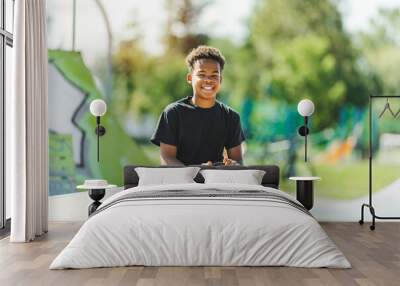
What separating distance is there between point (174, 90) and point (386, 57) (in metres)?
2.67

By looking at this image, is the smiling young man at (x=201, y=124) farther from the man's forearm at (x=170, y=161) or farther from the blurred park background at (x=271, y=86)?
the blurred park background at (x=271, y=86)

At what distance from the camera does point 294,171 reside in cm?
780

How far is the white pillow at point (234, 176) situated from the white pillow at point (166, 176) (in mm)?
190

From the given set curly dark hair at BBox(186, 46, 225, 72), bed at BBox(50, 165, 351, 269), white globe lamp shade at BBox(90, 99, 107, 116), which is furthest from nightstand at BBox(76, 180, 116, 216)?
bed at BBox(50, 165, 351, 269)

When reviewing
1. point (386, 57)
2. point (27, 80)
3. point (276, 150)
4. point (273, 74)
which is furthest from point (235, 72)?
point (27, 80)

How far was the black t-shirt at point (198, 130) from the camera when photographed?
300 inches

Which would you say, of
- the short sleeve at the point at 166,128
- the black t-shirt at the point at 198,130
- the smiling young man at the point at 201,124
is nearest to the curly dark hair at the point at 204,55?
the smiling young man at the point at 201,124

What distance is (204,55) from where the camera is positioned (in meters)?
7.83

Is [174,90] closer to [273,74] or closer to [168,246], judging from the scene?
[273,74]

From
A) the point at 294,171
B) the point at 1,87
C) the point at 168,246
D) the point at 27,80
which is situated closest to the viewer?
the point at 168,246

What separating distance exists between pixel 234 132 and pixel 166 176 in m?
1.23

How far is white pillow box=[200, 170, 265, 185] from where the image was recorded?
6852 mm

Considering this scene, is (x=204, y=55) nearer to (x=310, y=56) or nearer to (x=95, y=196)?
(x=310, y=56)

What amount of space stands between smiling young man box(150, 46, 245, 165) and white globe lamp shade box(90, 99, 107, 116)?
0.70 meters
